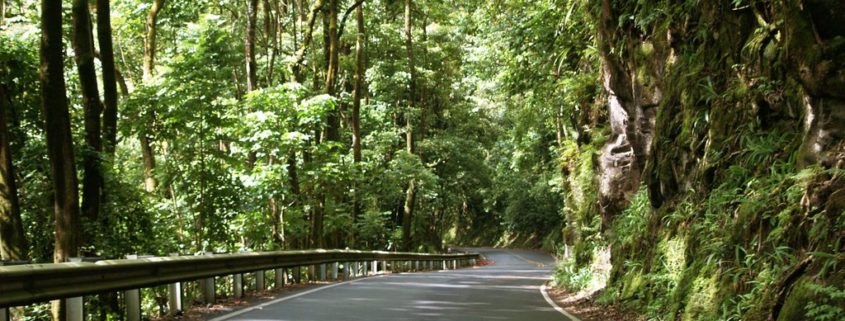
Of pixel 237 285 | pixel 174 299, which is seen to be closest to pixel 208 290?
pixel 237 285

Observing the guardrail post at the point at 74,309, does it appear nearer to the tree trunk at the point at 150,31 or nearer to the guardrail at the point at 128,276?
the guardrail at the point at 128,276

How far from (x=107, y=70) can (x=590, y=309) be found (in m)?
10.0

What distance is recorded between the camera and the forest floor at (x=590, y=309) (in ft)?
36.2

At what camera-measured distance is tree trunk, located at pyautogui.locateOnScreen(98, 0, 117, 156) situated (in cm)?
1488

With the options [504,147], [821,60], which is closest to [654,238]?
[821,60]

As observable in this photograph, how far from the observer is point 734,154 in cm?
973

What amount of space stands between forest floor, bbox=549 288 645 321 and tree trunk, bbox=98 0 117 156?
9132mm

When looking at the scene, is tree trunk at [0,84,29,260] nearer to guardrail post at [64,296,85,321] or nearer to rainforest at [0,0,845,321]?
rainforest at [0,0,845,321]

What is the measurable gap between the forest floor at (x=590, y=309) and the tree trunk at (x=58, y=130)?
298 inches

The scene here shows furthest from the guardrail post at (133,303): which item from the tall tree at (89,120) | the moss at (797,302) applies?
the moss at (797,302)

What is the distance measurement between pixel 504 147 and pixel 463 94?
324 inches

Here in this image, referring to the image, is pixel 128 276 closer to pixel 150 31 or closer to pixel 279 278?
pixel 279 278

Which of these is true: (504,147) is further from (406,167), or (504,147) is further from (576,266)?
(576,266)

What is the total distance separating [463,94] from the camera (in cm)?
4331
